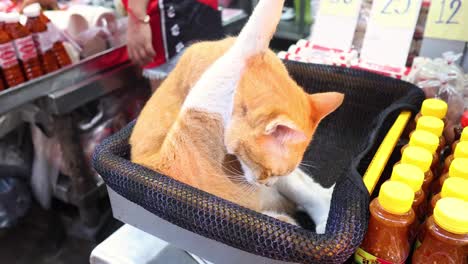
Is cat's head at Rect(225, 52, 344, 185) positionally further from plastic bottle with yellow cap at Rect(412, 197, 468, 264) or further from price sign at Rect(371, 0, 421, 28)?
price sign at Rect(371, 0, 421, 28)

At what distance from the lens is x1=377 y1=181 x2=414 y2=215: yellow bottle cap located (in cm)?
47

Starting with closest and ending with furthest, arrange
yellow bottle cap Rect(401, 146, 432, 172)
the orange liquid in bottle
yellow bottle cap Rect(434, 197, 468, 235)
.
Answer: yellow bottle cap Rect(434, 197, 468, 235)
yellow bottle cap Rect(401, 146, 432, 172)
the orange liquid in bottle

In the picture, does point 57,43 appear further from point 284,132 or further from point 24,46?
point 284,132

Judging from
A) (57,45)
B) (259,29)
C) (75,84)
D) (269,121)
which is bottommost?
(75,84)

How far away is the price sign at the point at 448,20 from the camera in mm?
838

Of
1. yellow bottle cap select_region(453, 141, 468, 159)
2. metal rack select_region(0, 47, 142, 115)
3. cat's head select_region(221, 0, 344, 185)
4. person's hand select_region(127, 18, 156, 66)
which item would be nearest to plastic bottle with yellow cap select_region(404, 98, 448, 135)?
yellow bottle cap select_region(453, 141, 468, 159)

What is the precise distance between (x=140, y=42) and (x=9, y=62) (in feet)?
1.20

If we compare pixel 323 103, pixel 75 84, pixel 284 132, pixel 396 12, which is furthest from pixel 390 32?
pixel 75 84

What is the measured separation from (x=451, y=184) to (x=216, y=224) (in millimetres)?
294

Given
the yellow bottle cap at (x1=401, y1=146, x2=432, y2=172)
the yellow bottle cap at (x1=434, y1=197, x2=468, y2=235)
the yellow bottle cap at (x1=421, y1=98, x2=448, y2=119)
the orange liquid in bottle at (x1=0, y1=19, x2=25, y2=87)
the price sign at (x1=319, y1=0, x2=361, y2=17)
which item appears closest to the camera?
the yellow bottle cap at (x1=434, y1=197, x2=468, y2=235)

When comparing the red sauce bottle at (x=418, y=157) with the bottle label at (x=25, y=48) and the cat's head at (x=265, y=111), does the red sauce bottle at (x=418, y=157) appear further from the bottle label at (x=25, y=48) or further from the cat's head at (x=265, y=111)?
the bottle label at (x=25, y=48)

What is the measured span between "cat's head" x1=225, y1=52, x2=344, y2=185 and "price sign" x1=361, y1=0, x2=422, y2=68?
15.3 inches

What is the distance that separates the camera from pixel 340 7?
0.98m

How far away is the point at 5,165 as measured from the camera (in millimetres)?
1420
